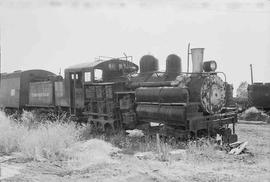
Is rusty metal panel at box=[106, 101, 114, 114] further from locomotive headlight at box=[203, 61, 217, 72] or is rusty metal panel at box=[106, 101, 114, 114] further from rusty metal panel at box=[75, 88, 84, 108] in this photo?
locomotive headlight at box=[203, 61, 217, 72]

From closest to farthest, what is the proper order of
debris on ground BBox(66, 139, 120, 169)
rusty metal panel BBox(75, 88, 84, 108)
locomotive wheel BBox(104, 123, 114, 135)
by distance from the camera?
debris on ground BBox(66, 139, 120, 169) < locomotive wheel BBox(104, 123, 114, 135) < rusty metal panel BBox(75, 88, 84, 108)

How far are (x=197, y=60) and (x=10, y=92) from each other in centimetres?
1401

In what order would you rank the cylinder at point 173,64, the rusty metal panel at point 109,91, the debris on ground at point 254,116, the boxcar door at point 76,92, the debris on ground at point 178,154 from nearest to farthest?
the debris on ground at point 178,154, the cylinder at point 173,64, the rusty metal panel at point 109,91, the boxcar door at point 76,92, the debris on ground at point 254,116

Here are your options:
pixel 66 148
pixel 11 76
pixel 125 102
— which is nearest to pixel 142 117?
pixel 125 102

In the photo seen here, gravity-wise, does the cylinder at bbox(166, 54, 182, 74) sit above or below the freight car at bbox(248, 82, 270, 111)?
above

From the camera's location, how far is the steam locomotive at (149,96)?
1023 cm

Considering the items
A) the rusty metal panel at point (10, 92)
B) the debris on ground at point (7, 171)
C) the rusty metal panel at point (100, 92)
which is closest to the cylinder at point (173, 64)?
the rusty metal panel at point (100, 92)

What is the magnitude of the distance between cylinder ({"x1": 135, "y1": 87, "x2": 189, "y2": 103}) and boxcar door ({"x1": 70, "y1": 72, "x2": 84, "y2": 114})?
3.48 m

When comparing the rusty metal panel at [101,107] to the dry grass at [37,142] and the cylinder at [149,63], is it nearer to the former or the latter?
the cylinder at [149,63]

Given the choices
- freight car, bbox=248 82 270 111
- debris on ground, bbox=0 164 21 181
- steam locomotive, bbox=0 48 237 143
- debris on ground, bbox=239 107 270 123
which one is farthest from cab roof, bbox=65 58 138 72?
freight car, bbox=248 82 270 111

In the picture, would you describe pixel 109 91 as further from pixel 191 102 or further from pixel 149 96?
pixel 191 102

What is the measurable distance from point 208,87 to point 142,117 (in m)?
2.44

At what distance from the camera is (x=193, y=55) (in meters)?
10.8

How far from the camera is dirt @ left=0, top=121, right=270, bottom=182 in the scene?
635 centimetres
